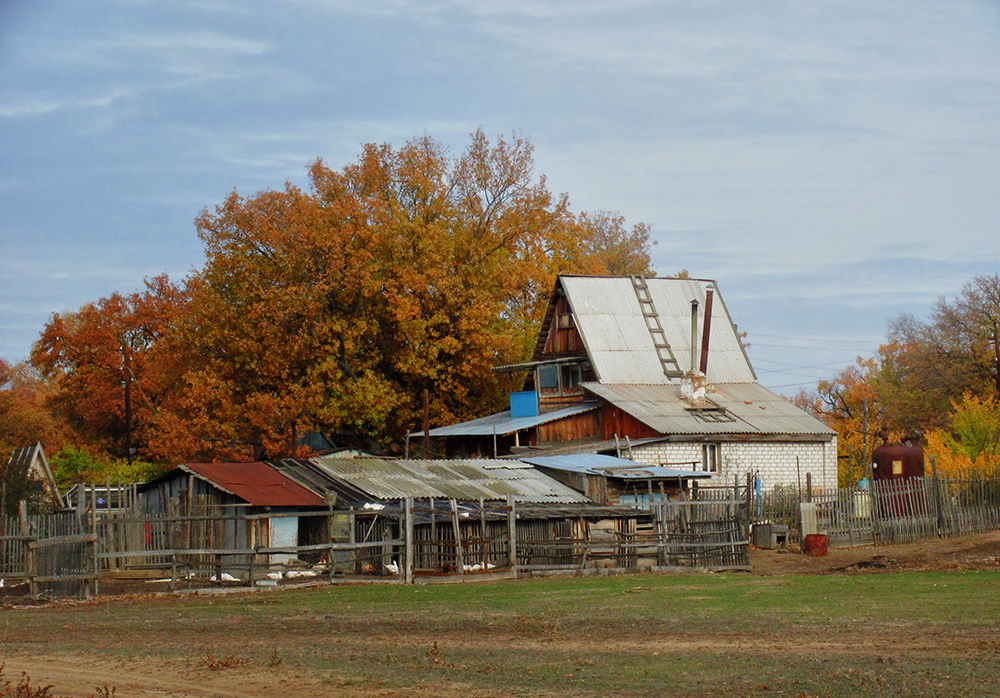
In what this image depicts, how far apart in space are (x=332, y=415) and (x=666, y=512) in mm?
23540

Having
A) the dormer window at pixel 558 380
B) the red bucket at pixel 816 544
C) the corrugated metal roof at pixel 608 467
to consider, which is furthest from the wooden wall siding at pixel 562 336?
the red bucket at pixel 816 544

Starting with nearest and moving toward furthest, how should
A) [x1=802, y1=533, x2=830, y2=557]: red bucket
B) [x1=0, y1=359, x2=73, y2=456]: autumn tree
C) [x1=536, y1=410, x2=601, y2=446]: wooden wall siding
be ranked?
[x1=802, y1=533, x2=830, y2=557]: red bucket, [x1=536, y1=410, x2=601, y2=446]: wooden wall siding, [x1=0, y1=359, x2=73, y2=456]: autumn tree

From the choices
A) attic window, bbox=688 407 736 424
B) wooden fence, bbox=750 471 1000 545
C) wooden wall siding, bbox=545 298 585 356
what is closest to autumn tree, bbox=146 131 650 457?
wooden wall siding, bbox=545 298 585 356

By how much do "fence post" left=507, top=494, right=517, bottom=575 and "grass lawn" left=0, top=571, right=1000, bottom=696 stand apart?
3069mm

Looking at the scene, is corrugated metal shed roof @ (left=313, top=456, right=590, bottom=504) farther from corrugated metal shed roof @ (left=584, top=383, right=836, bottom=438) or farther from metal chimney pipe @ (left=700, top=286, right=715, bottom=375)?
metal chimney pipe @ (left=700, top=286, right=715, bottom=375)

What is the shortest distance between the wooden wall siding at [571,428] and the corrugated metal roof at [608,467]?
350 inches

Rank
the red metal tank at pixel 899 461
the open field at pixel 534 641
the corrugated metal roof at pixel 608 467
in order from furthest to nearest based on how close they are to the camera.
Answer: the red metal tank at pixel 899 461
the corrugated metal roof at pixel 608 467
the open field at pixel 534 641

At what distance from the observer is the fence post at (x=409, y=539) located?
25.8 meters

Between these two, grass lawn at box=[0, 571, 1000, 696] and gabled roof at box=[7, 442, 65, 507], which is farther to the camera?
gabled roof at box=[7, 442, 65, 507]

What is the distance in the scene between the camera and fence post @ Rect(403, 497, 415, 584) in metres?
25.8

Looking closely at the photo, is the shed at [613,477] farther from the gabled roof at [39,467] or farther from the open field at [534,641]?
the gabled roof at [39,467]

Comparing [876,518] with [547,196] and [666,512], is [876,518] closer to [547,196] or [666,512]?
[666,512]

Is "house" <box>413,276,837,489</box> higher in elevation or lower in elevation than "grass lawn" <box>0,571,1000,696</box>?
higher

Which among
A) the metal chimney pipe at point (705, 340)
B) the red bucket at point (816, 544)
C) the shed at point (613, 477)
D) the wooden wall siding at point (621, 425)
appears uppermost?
the metal chimney pipe at point (705, 340)
